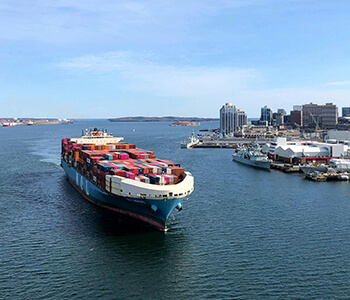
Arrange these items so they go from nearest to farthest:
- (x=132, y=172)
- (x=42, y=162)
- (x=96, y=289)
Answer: (x=96, y=289), (x=132, y=172), (x=42, y=162)

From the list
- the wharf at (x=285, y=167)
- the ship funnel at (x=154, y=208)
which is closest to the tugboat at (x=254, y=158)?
the wharf at (x=285, y=167)

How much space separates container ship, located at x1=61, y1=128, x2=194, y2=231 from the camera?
33531 mm

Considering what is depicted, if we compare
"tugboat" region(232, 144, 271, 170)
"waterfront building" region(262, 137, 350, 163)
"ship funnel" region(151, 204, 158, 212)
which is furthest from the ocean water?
"waterfront building" region(262, 137, 350, 163)

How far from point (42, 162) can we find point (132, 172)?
50.4 m

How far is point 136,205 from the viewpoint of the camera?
35562mm

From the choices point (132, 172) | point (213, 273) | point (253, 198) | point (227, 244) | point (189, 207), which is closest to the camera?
point (213, 273)

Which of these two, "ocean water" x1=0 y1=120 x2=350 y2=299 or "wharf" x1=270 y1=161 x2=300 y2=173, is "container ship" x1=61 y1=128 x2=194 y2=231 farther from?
"wharf" x1=270 y1=161 x2=300 y2=173

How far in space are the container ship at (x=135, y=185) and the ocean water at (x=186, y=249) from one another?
1.47m

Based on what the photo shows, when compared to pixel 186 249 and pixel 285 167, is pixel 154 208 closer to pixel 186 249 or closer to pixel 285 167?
pixel 186 249

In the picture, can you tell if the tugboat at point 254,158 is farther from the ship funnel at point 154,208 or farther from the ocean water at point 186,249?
the ship funnel at point 154,208

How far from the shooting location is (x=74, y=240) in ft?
106

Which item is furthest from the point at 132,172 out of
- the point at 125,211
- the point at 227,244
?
the point at 227,244

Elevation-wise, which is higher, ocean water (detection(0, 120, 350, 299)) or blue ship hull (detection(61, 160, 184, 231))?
blue ship hull (detection(61, 160, 184, 231))

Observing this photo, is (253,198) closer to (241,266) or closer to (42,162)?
(241,266)
